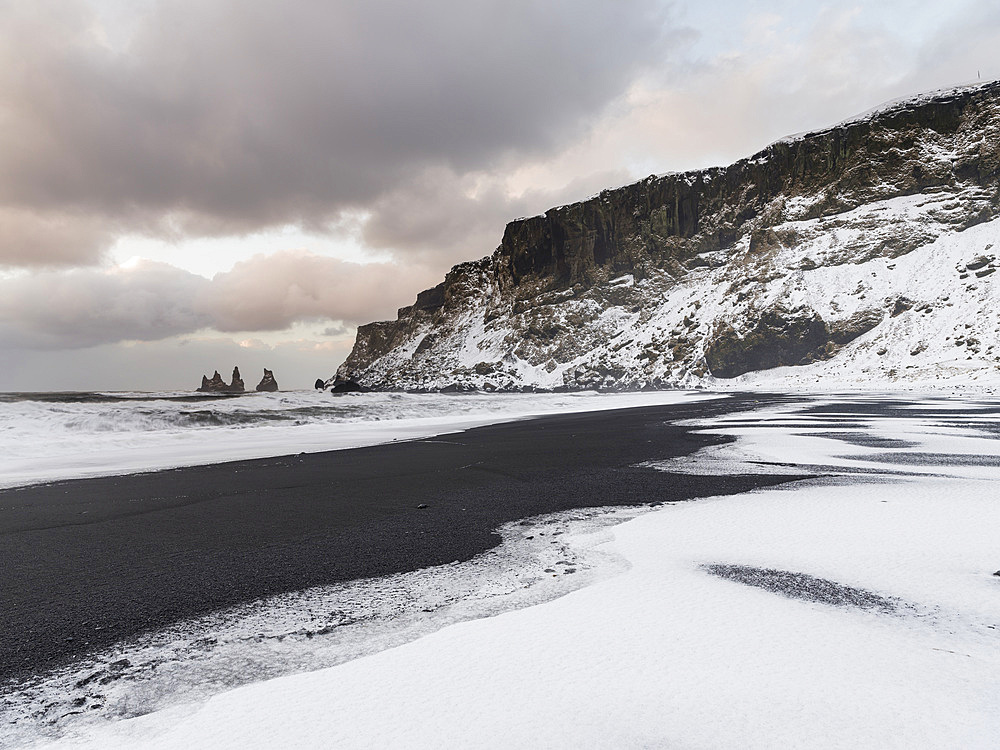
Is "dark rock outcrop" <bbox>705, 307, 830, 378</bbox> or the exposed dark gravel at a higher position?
"dark rock outcrop" <bbox>705, 307, 830, 378</bbox>

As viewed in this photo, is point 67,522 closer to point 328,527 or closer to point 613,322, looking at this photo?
point 328,527

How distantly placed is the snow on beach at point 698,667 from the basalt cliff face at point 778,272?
46598mm

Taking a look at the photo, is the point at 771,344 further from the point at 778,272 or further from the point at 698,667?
the point at 698,667

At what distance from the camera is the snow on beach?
191 centimetres

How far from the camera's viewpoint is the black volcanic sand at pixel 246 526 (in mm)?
3424

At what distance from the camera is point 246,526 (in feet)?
18.1

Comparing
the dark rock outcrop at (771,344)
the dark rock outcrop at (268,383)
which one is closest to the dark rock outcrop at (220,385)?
the dark rock outcrop at (268,383)

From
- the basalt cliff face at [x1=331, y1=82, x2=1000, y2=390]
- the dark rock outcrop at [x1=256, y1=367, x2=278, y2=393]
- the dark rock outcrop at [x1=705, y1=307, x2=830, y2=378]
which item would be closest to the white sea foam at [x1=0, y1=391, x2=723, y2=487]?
the basalt cliff face at [x1=331, y1=82, x2=1000, y2=390]

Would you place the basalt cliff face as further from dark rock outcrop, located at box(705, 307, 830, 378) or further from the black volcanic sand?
the black volcanic sand

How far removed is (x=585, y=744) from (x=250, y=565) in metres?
3.32

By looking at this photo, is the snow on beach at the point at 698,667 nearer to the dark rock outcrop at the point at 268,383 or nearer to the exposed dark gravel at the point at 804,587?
the exposed dark gravel at the point at 804,587

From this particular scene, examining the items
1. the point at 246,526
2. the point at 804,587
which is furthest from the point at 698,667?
the point at 246,526

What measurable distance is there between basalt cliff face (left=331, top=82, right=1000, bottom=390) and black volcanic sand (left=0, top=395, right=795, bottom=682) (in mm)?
44965

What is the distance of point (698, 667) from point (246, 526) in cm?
474
